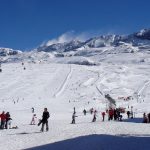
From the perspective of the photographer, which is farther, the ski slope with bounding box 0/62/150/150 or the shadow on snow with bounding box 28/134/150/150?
the ski slope with bounding box 0/62/150/150

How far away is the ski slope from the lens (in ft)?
78.9

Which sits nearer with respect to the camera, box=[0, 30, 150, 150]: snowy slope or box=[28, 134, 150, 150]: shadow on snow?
box=[28, 134, 150, 150]: shadow on snow

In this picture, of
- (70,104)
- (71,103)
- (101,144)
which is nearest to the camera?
(101,144)

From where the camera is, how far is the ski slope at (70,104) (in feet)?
78.9

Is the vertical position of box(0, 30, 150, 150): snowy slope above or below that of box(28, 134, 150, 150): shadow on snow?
above

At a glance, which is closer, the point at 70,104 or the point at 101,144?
the point at 101,144

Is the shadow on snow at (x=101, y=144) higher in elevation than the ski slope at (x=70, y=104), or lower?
lower

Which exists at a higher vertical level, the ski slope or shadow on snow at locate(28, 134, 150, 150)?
the ski slope

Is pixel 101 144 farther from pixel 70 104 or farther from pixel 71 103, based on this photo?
pixel 71 103

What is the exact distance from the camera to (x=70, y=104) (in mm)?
82562

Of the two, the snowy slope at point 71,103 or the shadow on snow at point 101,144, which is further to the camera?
the snowy slope at point 71,103

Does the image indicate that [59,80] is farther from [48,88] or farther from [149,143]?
[149,143]

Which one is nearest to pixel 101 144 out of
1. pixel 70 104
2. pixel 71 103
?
pixel 70 104

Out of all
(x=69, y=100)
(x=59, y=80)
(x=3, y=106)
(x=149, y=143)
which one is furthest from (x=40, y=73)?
(x=149, y=143)
